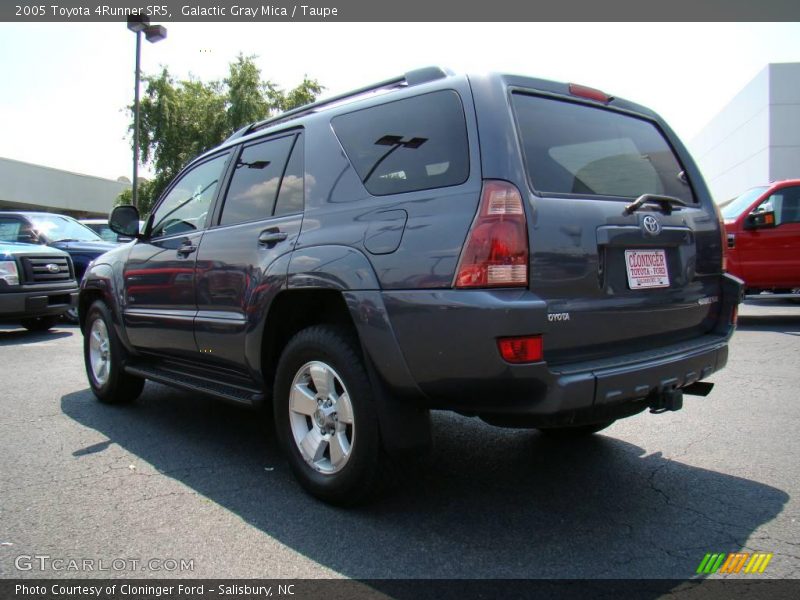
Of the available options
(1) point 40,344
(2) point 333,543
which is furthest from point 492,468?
(1) point 40,344

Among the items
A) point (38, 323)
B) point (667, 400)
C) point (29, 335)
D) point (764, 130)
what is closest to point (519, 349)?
point (667, 400)

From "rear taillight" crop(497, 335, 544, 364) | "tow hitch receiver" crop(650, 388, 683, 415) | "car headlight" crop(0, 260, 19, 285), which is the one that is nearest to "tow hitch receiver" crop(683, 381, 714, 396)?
"tow hitch receiver" crop(650, 388, 683, 415)

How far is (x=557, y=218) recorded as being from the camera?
2.62 meters

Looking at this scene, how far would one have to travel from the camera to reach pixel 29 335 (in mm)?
9750

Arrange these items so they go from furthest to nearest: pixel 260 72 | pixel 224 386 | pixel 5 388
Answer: pixel 260 72, pixel 5 388, pixel 224 386

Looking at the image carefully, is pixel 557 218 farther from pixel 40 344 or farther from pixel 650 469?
pixel 40 344

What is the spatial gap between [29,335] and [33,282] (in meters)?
1.09

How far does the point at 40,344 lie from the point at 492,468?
753 cm

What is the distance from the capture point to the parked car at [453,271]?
2.51 metres

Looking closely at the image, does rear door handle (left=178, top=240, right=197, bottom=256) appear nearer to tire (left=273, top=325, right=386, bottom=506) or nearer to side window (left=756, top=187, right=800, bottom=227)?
tire (left=273, top=325, right=386, bottom=506)

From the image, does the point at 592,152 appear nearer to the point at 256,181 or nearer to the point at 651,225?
the point at 651,225

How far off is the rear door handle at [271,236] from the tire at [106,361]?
2.12 meters

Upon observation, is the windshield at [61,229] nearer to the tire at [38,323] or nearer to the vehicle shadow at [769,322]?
the tire at [38,323]

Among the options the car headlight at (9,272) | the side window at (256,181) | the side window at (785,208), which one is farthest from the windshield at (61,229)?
the side window at (785,208)
